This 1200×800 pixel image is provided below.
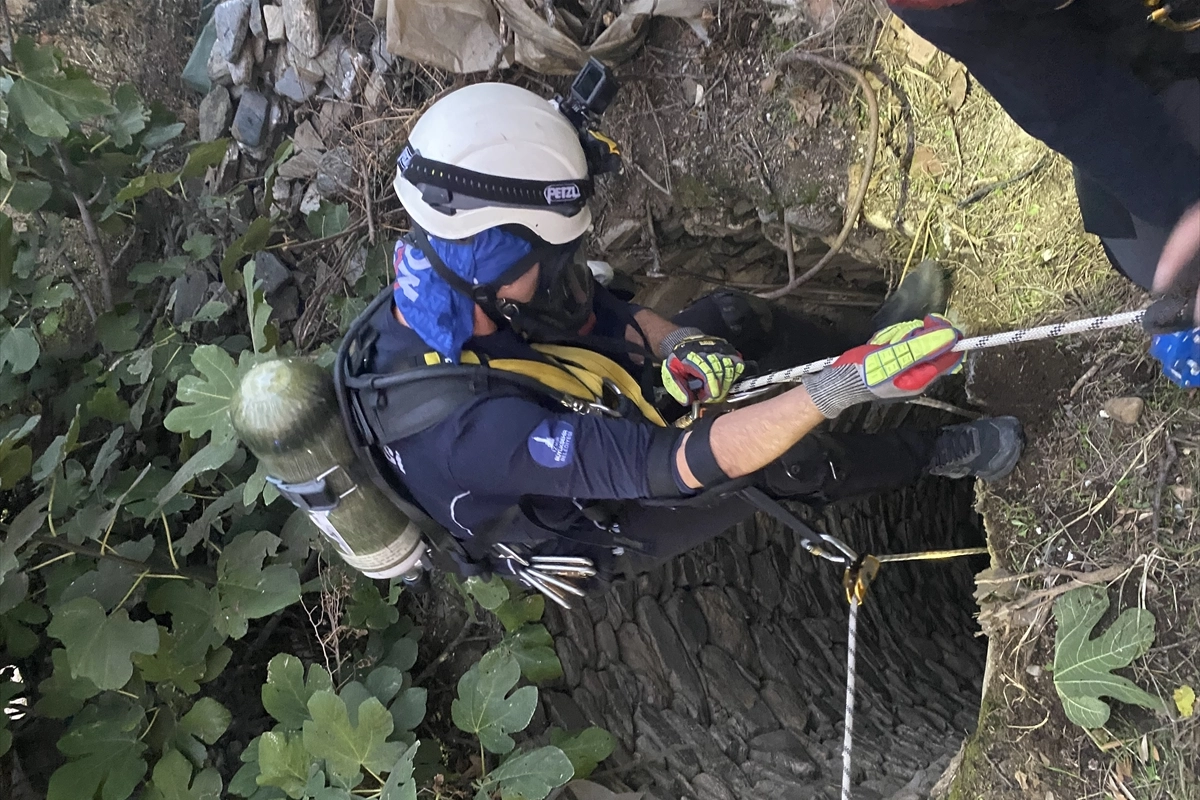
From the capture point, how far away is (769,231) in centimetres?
322

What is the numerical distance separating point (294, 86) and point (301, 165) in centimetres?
38

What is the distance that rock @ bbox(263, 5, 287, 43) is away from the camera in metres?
3.87

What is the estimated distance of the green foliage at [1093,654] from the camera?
1936mm

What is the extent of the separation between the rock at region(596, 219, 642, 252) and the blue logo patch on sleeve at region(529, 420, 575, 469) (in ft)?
6.00

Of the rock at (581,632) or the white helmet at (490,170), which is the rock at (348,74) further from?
the rock at (581,632)

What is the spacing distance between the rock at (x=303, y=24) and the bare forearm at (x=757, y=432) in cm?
303

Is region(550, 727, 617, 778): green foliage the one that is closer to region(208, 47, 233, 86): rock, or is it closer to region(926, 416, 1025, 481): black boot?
region(926, 416, 1025, 481): black boot

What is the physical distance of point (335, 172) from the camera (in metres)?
3.94

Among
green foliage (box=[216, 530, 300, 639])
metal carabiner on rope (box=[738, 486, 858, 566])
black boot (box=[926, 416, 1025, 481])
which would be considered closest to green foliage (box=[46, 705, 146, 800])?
green foliage (box=[216, 530, 300, 639])

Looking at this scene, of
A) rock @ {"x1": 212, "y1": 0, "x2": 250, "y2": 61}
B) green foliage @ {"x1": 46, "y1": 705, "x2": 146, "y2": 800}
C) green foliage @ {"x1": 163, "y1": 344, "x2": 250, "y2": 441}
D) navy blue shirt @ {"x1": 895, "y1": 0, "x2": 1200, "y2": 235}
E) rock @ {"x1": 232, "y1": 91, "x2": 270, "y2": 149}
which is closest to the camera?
navy blue shirt @ {"x1": 895, "y1": 0, "x2": 1200, "y2": 235}

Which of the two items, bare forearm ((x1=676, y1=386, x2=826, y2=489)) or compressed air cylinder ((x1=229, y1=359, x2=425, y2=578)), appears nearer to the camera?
bare forearm ((x1=676, y1=386, x2=826, y2=489))

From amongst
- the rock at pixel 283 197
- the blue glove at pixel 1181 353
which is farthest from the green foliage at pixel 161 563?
the blue glove at pixel 1181 353

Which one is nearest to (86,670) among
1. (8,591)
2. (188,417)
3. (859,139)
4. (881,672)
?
(8,591)

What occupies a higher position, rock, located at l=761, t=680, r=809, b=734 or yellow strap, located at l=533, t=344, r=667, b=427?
yellow strap, located at l=533, t=344, r=667, b=427
